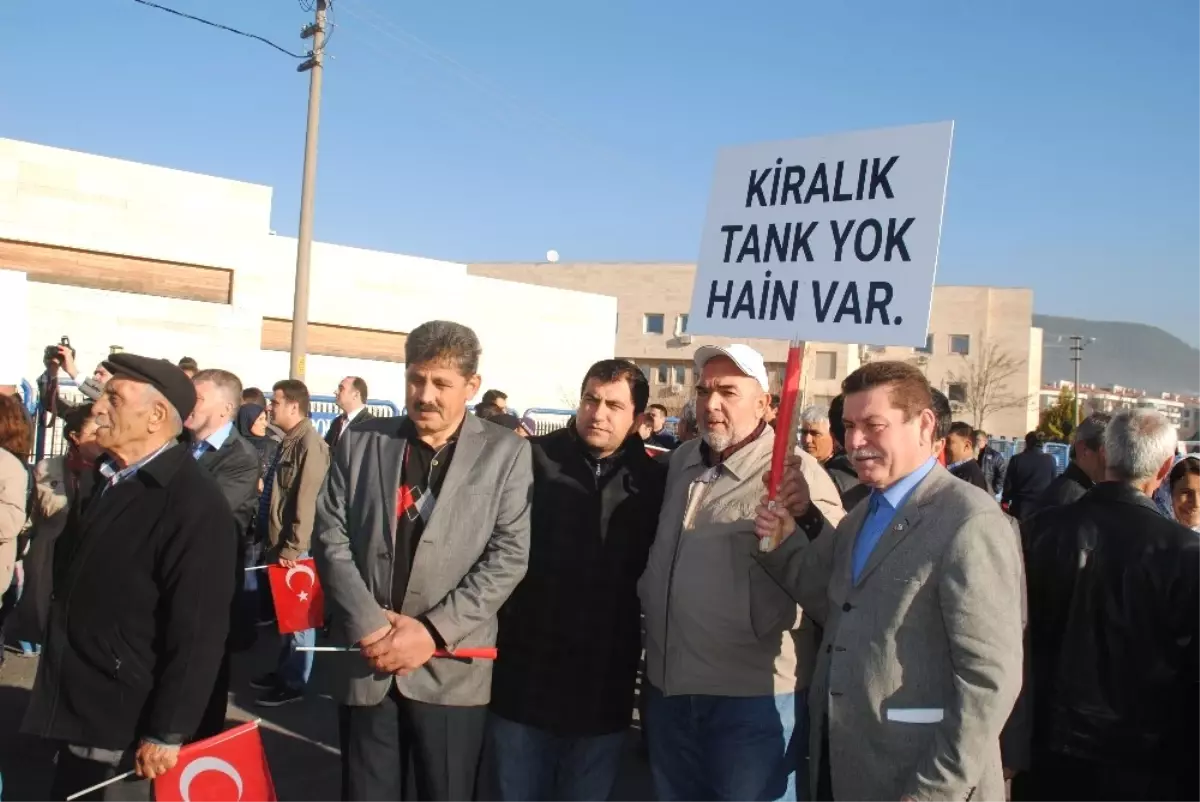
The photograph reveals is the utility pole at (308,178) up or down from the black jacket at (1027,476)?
up

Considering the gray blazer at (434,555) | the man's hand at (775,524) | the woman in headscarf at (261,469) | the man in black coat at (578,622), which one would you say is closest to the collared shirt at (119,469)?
the gray blazer at (434,555)

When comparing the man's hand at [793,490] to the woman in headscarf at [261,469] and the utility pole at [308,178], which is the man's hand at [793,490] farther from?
the utility pole at [308,178]

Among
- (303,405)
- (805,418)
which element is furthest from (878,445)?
(303,405)

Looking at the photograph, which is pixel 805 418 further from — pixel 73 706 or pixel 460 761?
pixel 73 706

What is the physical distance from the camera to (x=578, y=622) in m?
3.45

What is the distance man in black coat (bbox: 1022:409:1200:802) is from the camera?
3312mm

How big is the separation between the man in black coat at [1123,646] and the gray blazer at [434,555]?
1.89m

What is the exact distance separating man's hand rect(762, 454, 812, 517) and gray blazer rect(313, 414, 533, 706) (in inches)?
35.8

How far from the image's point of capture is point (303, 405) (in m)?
6.96

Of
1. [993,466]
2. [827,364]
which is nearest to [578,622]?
[993,466]

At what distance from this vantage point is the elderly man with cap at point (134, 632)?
308cm

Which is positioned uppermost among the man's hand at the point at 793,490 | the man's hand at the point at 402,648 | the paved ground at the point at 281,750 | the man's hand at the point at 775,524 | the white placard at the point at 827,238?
the white placard at the point at 827,238

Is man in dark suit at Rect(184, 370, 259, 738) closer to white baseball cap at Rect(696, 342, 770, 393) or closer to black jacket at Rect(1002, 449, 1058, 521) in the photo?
white baseball cap at Rect(696, 342, 770, 393)

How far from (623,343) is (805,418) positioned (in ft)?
169
